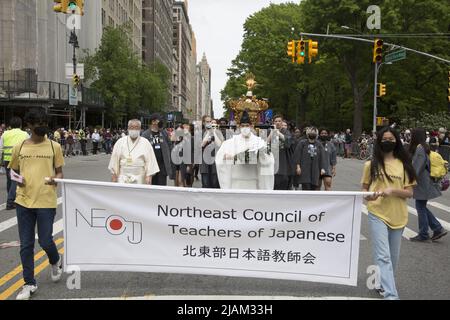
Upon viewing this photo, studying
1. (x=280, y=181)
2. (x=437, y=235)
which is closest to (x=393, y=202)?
(x=437, y=235)

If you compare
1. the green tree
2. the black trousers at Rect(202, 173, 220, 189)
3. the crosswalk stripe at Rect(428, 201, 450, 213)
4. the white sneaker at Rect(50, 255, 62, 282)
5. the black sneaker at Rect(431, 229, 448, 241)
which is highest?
the green tree

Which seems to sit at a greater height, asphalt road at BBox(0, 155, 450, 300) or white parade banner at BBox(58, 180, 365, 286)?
white parade banner at BBox(58, 180, 365, 286)

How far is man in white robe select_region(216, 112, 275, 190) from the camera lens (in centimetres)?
754

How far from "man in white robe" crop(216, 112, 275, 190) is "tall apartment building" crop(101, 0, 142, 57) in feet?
157

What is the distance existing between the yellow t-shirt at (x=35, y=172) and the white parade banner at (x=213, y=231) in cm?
21

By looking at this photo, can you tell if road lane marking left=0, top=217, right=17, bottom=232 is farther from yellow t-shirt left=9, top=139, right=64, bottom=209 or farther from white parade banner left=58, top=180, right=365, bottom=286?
white parade banner left=58, top=180, right=365, bottom=286

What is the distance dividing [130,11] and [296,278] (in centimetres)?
8726

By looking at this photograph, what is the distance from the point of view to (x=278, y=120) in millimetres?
11281

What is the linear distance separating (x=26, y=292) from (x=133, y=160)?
2416mm

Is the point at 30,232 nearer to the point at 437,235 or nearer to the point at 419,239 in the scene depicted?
the point at 419,239

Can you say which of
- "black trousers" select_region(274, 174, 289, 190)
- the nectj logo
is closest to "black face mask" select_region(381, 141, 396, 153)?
the nectj logo

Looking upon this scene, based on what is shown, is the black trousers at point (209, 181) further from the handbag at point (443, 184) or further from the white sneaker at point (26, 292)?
the white sneaker at point (26, 292)

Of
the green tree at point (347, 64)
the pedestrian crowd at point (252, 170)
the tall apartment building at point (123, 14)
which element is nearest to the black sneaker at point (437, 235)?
the pedestrian crowd at point (252, 170)

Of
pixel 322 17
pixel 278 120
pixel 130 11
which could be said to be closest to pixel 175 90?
pixel 130 11
